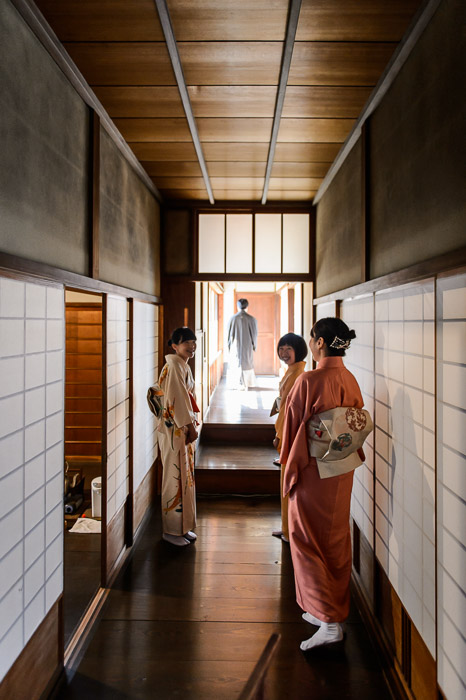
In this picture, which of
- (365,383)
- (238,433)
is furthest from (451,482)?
(238,433)

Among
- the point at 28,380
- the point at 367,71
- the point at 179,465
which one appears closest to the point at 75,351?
the point at 179,465

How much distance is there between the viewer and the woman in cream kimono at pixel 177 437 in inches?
126

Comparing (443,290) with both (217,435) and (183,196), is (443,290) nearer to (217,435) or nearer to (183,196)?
(183,196)

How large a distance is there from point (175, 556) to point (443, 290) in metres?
2.60

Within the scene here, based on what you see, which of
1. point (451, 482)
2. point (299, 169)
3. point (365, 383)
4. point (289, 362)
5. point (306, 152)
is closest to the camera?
point (451, 482)

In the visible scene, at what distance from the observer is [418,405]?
1728 mm

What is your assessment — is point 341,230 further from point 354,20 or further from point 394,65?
point 354,20

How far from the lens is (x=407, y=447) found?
6.09 ft

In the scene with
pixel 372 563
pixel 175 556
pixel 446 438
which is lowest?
pixel 175 556

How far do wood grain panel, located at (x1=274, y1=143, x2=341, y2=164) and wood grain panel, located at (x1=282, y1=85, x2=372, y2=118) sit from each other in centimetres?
45

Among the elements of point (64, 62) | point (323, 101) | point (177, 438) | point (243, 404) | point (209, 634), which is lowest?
point (209, 634)

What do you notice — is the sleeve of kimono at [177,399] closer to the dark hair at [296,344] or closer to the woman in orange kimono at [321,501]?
the dark hair at [296,344]

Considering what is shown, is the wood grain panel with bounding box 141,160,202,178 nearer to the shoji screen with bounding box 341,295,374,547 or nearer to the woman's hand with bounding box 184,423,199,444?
the shoji screen with bounding box 341,295,374,547

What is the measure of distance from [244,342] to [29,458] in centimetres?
681
